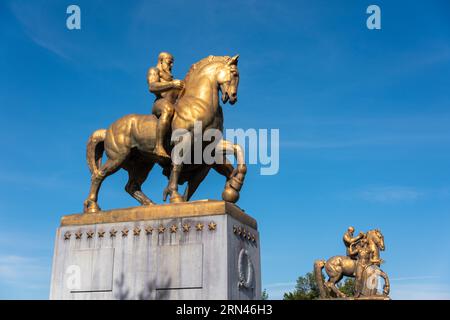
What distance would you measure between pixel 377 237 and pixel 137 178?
1421cm

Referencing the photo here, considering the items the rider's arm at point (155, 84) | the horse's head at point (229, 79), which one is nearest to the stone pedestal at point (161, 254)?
the horse's head at point (229, 79)

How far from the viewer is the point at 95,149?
1181 centimetres

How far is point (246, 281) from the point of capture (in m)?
10.1

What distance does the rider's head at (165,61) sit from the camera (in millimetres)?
11555

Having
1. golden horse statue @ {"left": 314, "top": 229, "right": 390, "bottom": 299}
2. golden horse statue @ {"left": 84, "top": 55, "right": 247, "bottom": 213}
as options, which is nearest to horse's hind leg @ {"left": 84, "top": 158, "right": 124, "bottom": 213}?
golden horse statue @ {"left": 84, "top": 55, "right": 247, "bottom": 213}

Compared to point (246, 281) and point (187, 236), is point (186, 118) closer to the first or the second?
point (187, 236)

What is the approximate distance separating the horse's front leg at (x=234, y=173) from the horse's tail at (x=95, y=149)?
2.68 m

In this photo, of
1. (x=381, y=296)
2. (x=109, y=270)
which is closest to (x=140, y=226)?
(x=109, y=270)

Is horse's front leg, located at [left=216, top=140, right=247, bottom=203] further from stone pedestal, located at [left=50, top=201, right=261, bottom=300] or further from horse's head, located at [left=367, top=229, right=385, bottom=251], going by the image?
horse's head, located at [left=367, top=229, right=385, bottom=251]

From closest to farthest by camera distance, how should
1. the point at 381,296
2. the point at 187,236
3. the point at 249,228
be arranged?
the point at 187,236 < the point at 249,228 < the point at 381,296

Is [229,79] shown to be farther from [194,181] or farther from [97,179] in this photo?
[97,179]

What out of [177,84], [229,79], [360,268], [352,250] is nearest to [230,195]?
[229,79]
